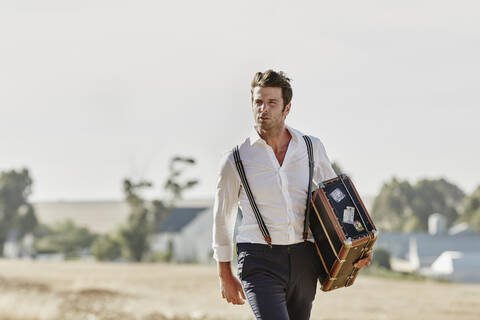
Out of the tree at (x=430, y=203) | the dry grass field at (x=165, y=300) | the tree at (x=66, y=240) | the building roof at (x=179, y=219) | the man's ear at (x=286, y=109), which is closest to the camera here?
the man's ear at (x=286, y=109)

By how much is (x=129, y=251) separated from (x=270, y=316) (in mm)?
43894

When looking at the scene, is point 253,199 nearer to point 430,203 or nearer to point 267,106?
point 267,106

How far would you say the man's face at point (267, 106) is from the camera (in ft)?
14.1

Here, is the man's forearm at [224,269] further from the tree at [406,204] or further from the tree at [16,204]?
the tree at [406,204]

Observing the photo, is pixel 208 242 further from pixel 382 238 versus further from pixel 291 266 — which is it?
pixel 291 266

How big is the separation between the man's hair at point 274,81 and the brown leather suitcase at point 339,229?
0.52m

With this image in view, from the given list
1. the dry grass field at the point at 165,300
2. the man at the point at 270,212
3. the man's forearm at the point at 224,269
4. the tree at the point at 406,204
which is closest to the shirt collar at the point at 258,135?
the man at the point at 270,212

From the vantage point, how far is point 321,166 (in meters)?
4.56

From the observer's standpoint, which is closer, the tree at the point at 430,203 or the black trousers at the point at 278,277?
the black trousers at the point at 278,277

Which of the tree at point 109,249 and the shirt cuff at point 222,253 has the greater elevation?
the shirt cuff at point 222,253

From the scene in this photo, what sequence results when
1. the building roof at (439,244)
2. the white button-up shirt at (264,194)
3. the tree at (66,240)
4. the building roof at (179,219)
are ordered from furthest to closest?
the tree at (66,240)
the building roof at (439,244)
the building roof at (179,219)
the white button-up shirt at (264,194)

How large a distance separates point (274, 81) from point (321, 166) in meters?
0.59

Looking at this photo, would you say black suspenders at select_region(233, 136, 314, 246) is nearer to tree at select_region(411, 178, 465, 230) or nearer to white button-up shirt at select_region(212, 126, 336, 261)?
white button-up shirt at select_region(212, 126, 336, 261)

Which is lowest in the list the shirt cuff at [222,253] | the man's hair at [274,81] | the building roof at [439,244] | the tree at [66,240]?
the tree at [66,240]
